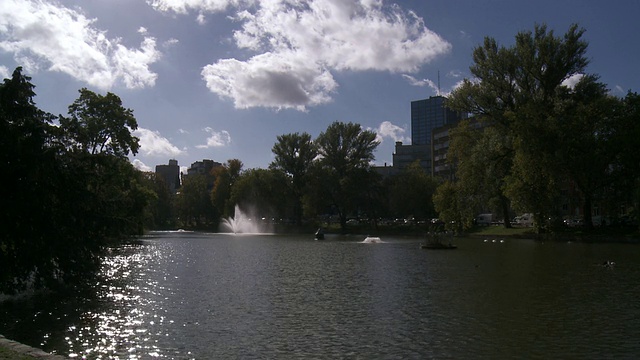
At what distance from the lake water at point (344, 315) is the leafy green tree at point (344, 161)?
71.9 meters

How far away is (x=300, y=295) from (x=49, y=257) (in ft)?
31.1

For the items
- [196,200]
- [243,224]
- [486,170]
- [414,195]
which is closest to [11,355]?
[486,170]

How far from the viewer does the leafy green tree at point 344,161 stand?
10094 centimetres

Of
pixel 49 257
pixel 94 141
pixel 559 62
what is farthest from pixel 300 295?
pixel 559 62

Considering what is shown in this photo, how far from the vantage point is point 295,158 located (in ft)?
364

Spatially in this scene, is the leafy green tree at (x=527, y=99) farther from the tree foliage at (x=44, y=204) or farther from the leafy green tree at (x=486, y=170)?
the tree foliage at (x=44, y=204)

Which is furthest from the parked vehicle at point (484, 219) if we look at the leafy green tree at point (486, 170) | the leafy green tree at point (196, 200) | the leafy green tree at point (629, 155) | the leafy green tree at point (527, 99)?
the leafy green tree at point (196, 200)

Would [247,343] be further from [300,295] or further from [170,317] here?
[300,295]

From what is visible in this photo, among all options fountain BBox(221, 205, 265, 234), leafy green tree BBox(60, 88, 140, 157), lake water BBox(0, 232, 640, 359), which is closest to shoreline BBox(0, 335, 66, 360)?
lake water BBox(0, 232, 640, 359)

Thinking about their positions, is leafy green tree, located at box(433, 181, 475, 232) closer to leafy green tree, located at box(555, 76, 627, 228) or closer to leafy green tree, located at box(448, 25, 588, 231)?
leafy green tree, located at box(448, 25, 588, 231)

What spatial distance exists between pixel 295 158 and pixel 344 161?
1219 centimetres

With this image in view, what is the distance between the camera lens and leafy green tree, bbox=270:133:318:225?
110m

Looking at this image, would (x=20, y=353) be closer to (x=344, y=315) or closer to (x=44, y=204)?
(x=344, y=315)

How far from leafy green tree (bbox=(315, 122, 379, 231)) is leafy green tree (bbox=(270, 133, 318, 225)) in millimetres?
4935
